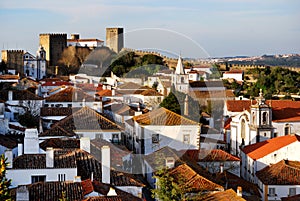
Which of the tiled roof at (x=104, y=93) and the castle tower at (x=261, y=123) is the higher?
the tiled roof at (x=104, y=93)

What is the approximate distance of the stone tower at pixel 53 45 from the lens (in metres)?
78.0

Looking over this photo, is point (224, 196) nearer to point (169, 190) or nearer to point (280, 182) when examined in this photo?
point (169, 190)

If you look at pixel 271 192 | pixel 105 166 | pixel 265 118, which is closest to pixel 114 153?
pixel 105 166

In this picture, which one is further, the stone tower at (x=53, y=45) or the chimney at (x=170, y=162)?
the stone tower at (x=53, y=45)

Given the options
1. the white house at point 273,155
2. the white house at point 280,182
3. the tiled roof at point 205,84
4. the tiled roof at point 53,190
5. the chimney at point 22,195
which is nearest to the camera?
the chimney at point 22,195

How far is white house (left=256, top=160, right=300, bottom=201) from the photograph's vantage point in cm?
2630

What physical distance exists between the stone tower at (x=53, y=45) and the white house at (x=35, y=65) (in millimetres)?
4311

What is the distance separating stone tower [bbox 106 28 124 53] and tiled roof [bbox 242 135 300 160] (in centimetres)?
4500

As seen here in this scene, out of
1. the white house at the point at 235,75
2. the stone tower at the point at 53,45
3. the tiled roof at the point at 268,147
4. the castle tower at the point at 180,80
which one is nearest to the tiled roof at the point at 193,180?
the tiled roof at the point at 268,147

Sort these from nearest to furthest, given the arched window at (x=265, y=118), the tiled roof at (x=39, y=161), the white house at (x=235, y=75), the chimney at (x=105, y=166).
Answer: the chimney at (x=105, y=166), the tiled roof at (x=39, y=161), the arched window at (x=265, y=118), the white house at (x=235, y=75)

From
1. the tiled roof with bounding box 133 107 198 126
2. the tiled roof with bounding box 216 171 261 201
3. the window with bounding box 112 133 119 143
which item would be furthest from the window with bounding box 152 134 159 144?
the tiled roof with bounding box 216 171 261 201

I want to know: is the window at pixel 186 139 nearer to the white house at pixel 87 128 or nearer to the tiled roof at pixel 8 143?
the white house at pixel 87 128

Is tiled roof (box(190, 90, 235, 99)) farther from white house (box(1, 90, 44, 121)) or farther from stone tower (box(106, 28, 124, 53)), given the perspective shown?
stone tower (box(106, 28, 124, 53))

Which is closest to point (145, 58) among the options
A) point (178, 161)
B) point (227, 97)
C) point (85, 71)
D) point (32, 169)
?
point (85, 71)
